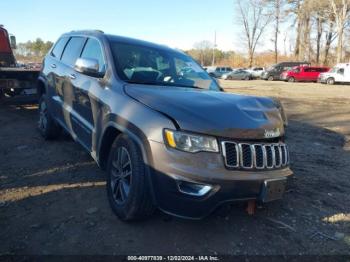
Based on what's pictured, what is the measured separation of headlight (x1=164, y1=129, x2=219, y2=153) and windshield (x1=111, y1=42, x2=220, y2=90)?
1186mm

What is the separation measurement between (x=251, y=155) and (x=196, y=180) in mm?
533

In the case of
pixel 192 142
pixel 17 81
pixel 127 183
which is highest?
pixel 17 81

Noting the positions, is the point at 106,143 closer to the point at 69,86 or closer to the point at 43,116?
the point at 69,86

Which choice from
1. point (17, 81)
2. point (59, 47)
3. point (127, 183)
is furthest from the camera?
point (17, 81)

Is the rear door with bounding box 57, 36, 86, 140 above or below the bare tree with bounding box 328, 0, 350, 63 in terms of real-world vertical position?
below

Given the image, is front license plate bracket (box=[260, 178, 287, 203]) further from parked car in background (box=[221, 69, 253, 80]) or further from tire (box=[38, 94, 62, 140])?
parked car in background (box=[221, 69, 253, 80])

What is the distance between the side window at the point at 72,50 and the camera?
532 centimetres

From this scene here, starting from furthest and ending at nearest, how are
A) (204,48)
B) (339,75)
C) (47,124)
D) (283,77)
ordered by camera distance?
(204,48) → (283,77) → (339,75) → (47,124)

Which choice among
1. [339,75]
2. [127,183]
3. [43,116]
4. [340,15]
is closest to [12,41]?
[43,116]

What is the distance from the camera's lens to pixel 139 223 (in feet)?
11.8

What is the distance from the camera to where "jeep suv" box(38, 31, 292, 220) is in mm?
3090

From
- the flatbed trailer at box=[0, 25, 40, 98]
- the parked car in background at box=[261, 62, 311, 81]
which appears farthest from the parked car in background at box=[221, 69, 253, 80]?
the flatbed trailer at box=[0, 25, 40, 98]

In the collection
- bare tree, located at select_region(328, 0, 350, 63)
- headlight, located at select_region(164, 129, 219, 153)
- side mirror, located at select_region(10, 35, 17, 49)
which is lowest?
headlight, located at select_region(164, 129, 219, 153)

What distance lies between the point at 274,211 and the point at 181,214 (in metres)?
1.36
